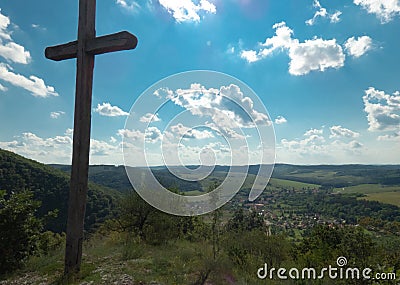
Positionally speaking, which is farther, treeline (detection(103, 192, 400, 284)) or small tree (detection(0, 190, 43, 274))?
small tree (detection(0, 190, 43, 274))

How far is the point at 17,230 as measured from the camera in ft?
17.9

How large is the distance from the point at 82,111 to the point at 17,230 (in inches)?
121

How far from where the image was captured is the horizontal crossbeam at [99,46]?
436 cm

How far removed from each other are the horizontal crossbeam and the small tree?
319 cm

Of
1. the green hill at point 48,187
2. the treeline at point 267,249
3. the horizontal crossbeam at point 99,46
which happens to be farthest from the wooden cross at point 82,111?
the green hill at point 48,187

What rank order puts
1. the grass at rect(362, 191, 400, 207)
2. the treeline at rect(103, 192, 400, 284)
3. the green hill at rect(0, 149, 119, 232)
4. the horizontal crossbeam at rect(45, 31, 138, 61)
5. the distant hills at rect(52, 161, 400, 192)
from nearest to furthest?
1. the horizontal crossbeam at rect(45, 31, 138, 61)
2. the treeline at rect(103, 192, 400, 284)
3. the distant hills at rect(52, 161, 400, 192)
4. the grass at rect(362, 191, 400, 207)
5. the green hill at rect(0, 149, 119, 232)

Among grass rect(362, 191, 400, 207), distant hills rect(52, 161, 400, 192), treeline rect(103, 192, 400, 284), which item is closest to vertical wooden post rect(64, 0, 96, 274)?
distant hills rect(52, 161, 400, 192)

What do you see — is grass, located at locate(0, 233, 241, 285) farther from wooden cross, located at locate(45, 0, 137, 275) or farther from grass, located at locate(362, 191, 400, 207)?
grass, located at locate(362, 191, 400, 207)

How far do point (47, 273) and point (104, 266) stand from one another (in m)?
1.05

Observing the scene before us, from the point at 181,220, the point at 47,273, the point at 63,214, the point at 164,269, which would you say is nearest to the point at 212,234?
the point at 164,269

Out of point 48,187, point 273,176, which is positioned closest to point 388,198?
point 273,176

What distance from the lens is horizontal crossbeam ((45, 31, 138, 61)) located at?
4.36 m

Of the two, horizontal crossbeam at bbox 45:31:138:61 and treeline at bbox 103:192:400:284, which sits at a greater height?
horizontal crossbeam at bbox 45:31:138:61

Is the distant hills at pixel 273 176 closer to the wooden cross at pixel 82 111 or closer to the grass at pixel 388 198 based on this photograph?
the wooden cross at pixel 82 111
